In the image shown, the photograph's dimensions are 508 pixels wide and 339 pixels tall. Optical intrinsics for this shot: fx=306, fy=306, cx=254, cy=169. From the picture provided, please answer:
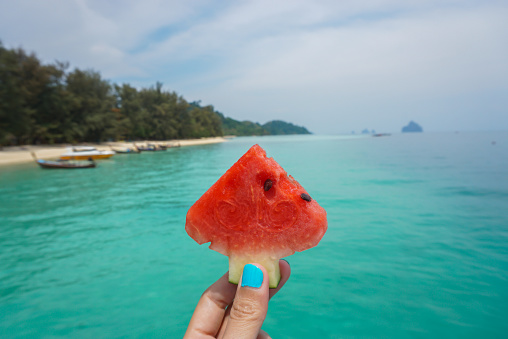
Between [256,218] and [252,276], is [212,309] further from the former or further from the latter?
[256,218]

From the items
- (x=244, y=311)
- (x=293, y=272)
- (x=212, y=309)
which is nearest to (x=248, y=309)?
(x=244, y=311)

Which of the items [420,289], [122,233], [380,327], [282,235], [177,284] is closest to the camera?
[282,235]

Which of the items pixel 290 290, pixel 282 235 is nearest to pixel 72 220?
pixel 290 290

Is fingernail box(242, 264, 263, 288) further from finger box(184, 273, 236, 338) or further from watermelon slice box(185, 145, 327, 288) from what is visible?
finger box(184, 273, 236, 338)

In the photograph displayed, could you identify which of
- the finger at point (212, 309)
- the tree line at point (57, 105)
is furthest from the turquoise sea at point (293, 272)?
the tree line at point (57, 105)

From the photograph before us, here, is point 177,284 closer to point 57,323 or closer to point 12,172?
point 57,323

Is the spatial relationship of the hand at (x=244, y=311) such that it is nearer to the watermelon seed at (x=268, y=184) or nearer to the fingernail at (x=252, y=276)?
the fingernail at (x=252, y=276)
